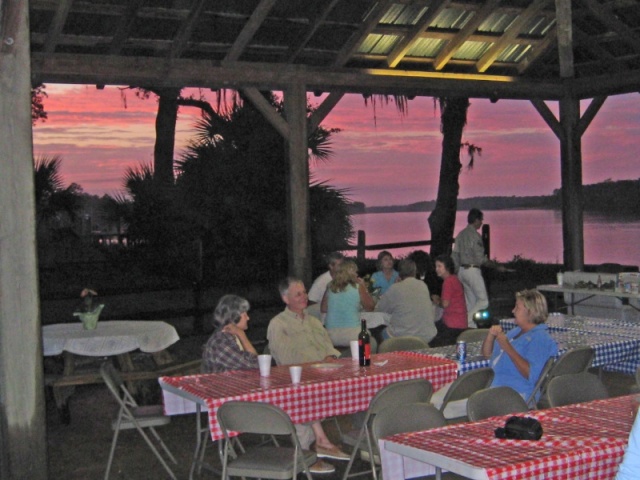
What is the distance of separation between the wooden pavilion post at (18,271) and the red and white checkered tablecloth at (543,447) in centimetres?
249

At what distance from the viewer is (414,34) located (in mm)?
9656

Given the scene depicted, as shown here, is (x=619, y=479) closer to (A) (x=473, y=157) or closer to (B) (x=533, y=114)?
(A) (x=473, y=157)

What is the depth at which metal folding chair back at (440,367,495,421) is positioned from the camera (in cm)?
489

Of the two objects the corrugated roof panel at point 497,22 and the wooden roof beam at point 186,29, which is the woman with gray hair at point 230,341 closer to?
the wooden roof beam at point 186,29

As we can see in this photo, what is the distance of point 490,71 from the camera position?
36.0 feet

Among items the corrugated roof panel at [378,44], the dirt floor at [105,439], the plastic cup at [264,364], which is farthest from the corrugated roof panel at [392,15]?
the plastic cup at [264,364]

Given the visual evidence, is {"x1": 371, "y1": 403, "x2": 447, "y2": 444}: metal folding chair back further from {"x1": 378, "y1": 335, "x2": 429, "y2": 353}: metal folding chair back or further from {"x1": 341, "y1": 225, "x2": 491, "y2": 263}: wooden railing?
{"x1": 341, "y1": 225, "x2": 491, "y2": 263}: wooden railing

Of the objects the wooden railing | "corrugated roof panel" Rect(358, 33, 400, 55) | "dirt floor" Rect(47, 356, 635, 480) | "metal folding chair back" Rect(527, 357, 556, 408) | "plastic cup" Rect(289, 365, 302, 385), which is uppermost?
"corrugated roof panel" Rect(358, 33, 400, 55)

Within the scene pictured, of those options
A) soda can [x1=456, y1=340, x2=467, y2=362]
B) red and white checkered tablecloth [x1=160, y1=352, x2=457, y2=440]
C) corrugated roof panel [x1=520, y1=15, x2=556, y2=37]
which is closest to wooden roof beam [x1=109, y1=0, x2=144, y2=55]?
red and white checkered tablecloth [x1=160, y1=352, x2=457, y2=440]

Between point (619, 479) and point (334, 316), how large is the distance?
183 inches

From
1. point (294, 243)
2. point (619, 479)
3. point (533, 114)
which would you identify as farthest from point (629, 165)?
point (619, 479)

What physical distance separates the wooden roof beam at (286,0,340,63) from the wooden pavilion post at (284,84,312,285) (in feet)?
0.96

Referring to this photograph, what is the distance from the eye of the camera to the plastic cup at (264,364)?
5.13m

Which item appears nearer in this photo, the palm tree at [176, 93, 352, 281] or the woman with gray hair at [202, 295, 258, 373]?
the woman with gray hair at [202, 295, 258, 373]
